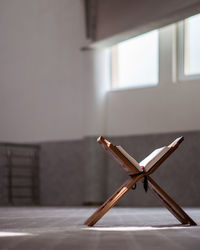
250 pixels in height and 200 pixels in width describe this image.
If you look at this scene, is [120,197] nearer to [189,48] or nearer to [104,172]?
[189,48]

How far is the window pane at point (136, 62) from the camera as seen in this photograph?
902 centimetres

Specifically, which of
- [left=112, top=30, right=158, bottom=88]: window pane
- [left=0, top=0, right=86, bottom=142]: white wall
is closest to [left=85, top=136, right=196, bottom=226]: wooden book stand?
[left=112, top=30, right=158, bottom=88]: window pane

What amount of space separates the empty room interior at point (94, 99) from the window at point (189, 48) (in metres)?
0.02

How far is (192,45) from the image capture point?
8.53 m

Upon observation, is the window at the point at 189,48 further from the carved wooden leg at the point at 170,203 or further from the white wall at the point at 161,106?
the carved wooden leg at the point at 170,203

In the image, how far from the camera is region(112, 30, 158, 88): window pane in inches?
355

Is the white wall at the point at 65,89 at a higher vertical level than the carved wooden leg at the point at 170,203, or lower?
higher

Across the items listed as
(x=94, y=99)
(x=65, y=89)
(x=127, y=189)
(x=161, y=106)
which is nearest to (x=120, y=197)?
(x=127, y=189)

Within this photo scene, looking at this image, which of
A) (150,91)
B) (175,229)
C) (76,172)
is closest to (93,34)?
(150,91)

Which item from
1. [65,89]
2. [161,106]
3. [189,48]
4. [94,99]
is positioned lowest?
[161,106]

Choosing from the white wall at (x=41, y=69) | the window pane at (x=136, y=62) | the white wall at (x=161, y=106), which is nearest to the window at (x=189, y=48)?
the white wall at (x=161, y=106)

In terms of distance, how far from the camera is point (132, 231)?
140 inches

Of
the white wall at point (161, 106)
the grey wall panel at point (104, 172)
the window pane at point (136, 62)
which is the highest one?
the window pane at point (136, 62)

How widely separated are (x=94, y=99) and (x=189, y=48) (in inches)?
80.6
